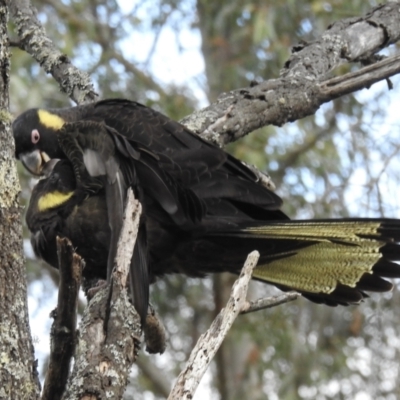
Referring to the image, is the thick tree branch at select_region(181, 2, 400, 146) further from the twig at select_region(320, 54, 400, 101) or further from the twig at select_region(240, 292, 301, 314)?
the twig at select_region(240, 292, 301, 314)

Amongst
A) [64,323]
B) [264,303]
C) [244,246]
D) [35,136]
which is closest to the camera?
[64,323]

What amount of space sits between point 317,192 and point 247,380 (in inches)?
56.4

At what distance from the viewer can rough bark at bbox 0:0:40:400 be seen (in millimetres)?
1418

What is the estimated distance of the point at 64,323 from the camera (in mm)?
1642

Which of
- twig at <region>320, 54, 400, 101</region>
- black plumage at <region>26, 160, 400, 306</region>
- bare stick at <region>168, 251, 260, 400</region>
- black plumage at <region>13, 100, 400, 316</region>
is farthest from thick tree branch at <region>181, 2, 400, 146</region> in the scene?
bare stick at <region>168, 251, 260, 400</region>

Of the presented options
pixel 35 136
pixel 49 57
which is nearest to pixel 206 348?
pixel 35 136

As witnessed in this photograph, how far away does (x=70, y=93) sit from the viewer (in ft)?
9.53

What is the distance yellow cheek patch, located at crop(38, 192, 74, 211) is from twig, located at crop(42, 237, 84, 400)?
86cm

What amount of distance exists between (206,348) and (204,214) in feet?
2.95

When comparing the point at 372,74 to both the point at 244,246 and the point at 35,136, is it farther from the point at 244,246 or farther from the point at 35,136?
the point at 35,136

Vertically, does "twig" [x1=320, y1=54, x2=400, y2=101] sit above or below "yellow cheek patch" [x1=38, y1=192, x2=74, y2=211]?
above

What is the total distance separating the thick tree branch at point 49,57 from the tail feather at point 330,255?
0.92m

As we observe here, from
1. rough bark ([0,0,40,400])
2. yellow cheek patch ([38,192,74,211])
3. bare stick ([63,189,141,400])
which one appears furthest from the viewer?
yellow cheek patch ([38,192,74,211])

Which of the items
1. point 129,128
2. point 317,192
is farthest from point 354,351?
point 129,128
